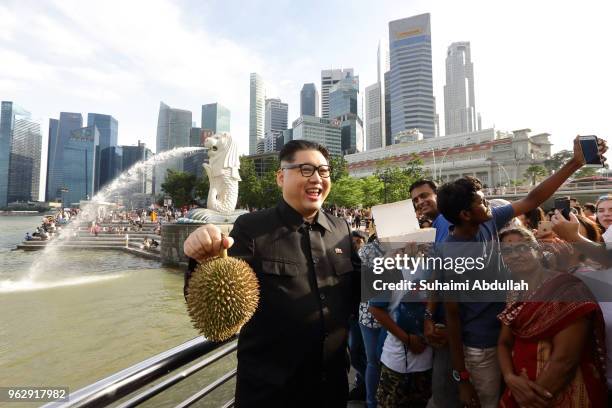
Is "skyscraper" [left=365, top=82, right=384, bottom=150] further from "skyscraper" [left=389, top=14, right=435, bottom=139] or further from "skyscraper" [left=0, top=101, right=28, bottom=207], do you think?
"skyscraper" [left=0, top=101, right=28, bottom=207]

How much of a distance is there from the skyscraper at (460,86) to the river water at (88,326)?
183m

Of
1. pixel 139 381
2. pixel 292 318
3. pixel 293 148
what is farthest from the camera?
pixel 293 148

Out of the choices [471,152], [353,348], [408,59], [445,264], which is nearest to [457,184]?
[445,264]

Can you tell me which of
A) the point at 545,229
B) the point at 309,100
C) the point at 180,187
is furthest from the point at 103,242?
the point at 309,100

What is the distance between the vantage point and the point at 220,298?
1071 millimetres

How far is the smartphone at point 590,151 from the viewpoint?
2.12 meters

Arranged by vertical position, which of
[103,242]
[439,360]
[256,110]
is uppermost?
[256,110]

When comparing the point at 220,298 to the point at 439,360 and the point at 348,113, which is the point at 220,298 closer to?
the point at 439,360

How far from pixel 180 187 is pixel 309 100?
446 ft

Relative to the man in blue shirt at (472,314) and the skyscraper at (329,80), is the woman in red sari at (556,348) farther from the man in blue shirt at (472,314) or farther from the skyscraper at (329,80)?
the skyscraper at (329,80)

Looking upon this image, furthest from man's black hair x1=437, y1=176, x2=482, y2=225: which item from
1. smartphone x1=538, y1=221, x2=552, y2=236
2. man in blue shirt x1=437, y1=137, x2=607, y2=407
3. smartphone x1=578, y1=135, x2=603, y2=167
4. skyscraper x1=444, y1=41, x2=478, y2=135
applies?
skyscraper x1=444, y1=41, x2=478, y2=135

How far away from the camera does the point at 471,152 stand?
229ft

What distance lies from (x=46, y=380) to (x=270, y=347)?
5.70m

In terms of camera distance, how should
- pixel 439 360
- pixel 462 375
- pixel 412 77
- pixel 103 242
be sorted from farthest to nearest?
1. pixel 412 77
2. pixel 103 242
3. pixel 439 360
4. pixel 462 375
